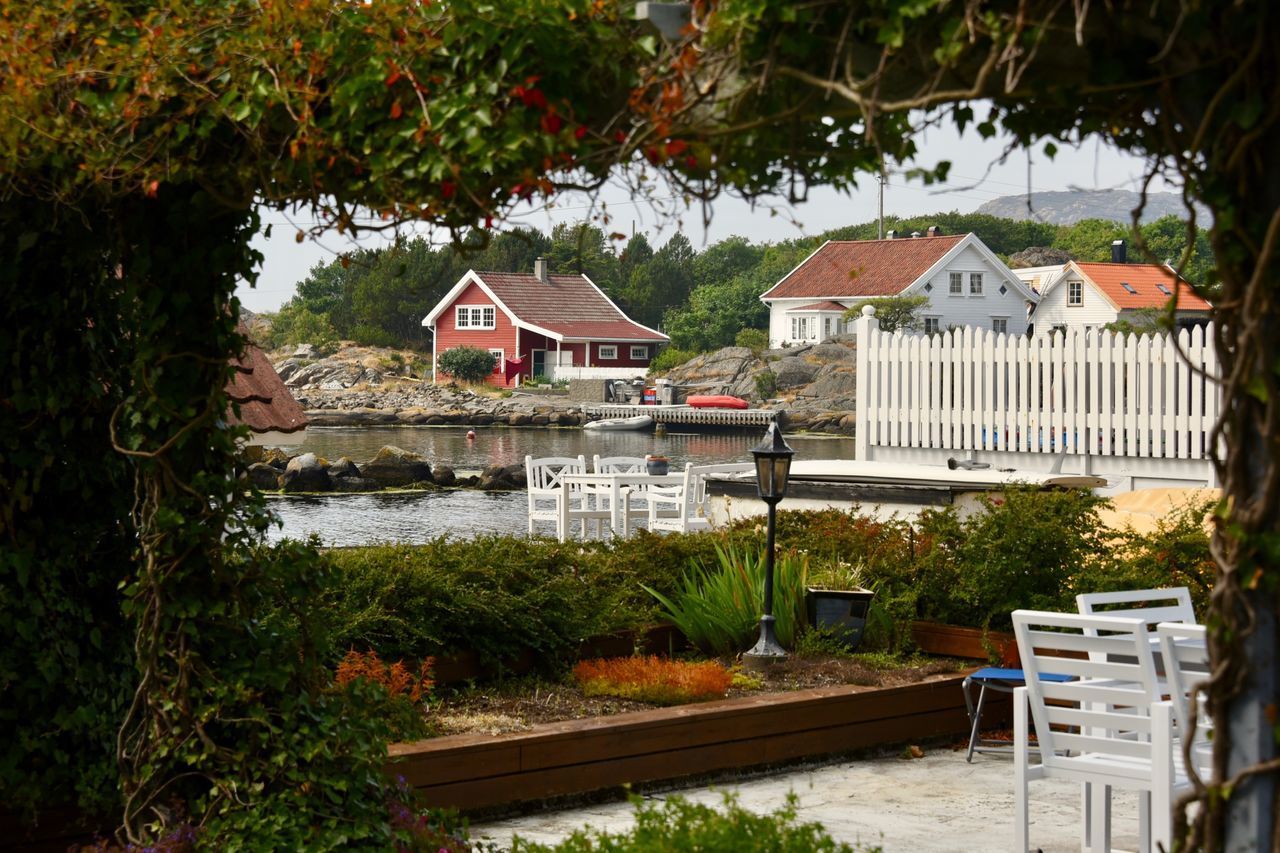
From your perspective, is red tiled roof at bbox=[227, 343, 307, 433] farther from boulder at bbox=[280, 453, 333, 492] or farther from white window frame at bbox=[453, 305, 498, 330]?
white window frame at bbox=[453, 305, 498, 330]

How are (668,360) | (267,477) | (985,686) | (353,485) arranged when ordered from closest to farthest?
(985,686), (353,485), (267,477), (668,360)

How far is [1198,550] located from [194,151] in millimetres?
5862

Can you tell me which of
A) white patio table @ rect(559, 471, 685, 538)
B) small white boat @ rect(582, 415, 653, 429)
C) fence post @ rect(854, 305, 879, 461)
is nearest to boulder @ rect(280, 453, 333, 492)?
white patio table @ rect(559, 471, 685, 538)

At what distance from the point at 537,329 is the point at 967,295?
19783 mm

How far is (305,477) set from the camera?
2872 cm

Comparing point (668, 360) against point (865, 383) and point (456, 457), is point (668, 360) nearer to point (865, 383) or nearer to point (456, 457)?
point (456, 457)

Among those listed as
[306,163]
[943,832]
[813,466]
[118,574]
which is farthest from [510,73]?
[813,466]

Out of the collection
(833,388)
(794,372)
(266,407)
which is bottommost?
(266,407)

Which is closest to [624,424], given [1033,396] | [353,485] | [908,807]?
[353,485]

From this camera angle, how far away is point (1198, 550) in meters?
7.92

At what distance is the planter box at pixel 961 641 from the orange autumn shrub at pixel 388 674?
293 centimetres

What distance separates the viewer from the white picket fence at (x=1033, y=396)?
1312 centimetres

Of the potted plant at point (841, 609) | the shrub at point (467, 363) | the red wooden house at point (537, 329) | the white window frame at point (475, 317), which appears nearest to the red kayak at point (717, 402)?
the red wooden house at point (537, 329)

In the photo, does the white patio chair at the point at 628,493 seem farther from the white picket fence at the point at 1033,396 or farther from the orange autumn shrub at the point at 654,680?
the orange autumn shrub at the point at 654,680
